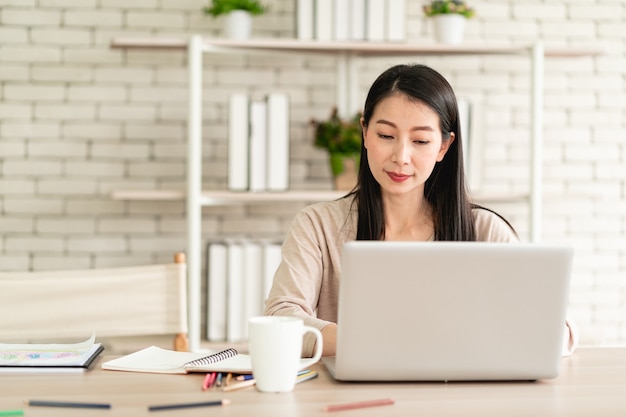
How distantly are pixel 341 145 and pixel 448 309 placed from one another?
5.27ft

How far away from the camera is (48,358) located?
1341 mm

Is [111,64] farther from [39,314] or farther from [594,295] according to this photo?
[594,295]

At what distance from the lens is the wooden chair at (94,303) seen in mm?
1758

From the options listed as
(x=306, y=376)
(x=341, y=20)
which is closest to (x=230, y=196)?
(x=341, y=20)

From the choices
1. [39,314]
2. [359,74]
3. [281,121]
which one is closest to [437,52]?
[359,74]

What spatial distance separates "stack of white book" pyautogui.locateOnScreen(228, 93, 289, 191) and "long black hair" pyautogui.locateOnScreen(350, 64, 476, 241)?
72 cm

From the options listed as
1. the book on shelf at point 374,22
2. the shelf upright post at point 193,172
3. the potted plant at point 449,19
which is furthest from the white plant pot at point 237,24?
the potted plant at point 449,19

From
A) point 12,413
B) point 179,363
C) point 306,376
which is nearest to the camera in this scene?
point 12,413

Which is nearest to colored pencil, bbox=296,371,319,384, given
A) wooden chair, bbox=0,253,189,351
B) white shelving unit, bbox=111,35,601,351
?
wooden chair, bbox=0,253,189,351

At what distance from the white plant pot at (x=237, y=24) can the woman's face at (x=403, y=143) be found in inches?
39.4

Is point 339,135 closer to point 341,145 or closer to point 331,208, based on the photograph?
point 341,145

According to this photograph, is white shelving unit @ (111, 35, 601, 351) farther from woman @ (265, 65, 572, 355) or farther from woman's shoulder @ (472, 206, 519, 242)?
woman's shoulder @ (472, 206, 519, 242)

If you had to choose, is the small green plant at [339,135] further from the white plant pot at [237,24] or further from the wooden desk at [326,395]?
the wooden desk at [326,395]

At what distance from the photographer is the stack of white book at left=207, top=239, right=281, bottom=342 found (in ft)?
8.68
